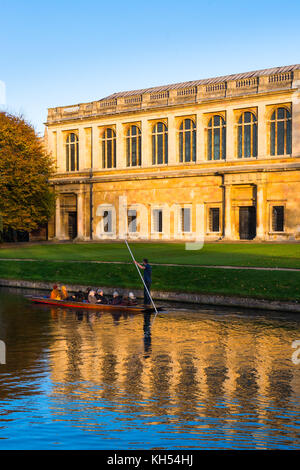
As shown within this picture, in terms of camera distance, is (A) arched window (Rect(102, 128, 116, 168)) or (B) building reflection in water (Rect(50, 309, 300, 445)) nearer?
(B) building reflection in water (Rect(50, 309, 300, 445))

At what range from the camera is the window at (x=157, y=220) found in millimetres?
60781

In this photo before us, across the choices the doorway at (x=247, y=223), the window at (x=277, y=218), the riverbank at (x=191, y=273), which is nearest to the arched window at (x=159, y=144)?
the doorway at (x=247, y=223)

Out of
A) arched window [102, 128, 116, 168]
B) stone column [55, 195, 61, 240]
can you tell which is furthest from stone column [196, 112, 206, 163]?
stone column [55, 195, 61, 240]

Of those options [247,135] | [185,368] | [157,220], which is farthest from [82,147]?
[185,368]

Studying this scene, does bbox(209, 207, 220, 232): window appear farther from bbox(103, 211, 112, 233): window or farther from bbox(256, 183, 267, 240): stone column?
bbox(103, 211, 112, 233): window

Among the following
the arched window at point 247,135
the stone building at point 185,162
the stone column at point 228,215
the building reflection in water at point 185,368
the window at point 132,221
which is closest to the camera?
the building reflection in water at point 185,368

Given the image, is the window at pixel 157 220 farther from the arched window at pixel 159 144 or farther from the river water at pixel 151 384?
the river water at pixel 151 384

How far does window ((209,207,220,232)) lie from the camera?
57031 millimetres

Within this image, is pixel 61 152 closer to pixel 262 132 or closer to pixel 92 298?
pixel 262 132

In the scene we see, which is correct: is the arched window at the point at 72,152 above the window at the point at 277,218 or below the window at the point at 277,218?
above

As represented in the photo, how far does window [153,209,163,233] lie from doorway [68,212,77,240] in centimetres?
1169

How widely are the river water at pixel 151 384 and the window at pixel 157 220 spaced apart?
3895cm

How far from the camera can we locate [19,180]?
2117 inches
